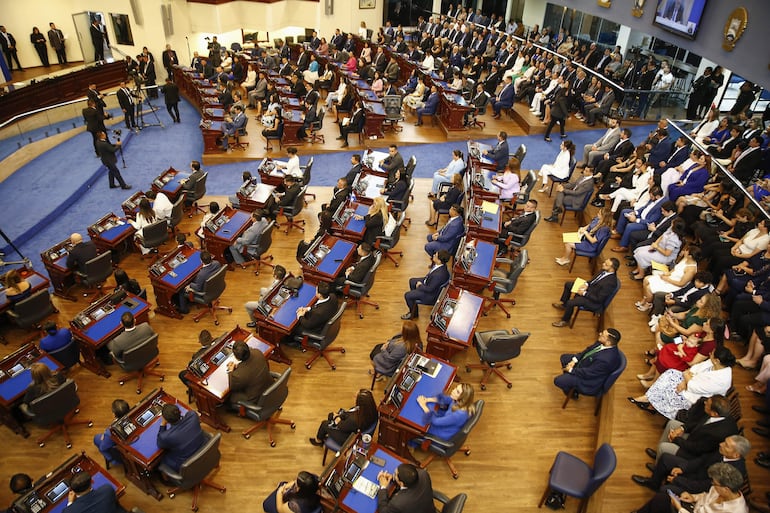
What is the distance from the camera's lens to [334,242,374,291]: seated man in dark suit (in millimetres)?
7426

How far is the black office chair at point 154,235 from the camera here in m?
8.58

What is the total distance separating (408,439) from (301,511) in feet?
4.63

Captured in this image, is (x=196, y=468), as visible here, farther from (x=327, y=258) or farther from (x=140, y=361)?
(x=327, y=258)

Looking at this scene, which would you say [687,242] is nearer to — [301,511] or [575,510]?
[575,510]

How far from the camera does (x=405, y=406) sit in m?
5.45

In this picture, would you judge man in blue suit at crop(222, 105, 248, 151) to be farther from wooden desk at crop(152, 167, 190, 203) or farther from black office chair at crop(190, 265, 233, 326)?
black office chair at crop(190, 265, 233, 326)

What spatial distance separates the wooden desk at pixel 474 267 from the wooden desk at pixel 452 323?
42 cm

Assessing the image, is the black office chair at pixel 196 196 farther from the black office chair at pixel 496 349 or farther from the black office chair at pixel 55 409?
the black office chair at pixel 496 349

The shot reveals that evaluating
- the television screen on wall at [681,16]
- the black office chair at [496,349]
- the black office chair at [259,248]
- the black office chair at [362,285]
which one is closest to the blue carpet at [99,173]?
the television screen on wall at [681,16]

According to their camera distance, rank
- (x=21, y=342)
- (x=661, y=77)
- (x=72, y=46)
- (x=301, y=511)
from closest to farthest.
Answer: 1. (x=301, y=511)
2. (x=21, y=342)
3. (x=661, y=77)
4. (x=72, y=46)

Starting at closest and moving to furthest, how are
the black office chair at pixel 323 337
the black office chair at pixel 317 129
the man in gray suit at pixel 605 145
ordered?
1. the black office chair at pixel 323 337
2. the man in gray suit at pixel 605 145
3. the black office chair at pixel 317 129

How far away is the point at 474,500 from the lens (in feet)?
17.5

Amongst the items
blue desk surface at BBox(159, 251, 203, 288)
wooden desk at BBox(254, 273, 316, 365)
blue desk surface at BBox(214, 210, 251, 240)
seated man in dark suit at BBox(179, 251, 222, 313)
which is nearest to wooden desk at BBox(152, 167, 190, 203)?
blue desk surface at BBox(214, 210, 251, 240)

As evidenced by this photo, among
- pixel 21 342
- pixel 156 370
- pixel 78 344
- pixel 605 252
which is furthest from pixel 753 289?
pixel 21 342
